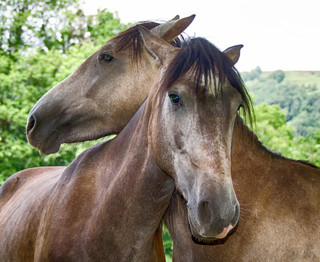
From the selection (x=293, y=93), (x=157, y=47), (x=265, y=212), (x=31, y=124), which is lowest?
(x=293, y=93)

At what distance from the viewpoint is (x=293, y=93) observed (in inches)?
872

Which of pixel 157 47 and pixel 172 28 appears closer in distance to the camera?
pixel 157 47

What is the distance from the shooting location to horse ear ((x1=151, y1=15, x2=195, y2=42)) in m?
2.87

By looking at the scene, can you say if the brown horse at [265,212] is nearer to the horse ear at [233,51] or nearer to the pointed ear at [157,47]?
the horse ear at [233,51]

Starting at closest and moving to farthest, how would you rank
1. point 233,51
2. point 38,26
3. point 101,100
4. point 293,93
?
point 233,51 < point 101,100 < point 38,26 < point 293,93

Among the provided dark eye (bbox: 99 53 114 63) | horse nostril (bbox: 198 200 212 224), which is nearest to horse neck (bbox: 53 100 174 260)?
horse nostril (bbox: 198 200 212 224)

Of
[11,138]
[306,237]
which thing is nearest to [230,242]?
[306,237]

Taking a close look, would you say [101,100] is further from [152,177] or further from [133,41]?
[152,177]

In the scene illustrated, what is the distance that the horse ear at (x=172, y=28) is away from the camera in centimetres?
287

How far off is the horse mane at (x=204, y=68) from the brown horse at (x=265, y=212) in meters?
0.42

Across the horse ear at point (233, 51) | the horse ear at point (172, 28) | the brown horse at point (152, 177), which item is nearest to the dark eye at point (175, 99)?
the brown horse at point (152, 177)

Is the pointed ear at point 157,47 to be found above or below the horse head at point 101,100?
above

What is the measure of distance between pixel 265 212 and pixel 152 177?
2.35 feet

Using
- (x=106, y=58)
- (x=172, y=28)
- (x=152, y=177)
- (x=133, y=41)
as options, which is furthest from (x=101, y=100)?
(x=152, y=177)
